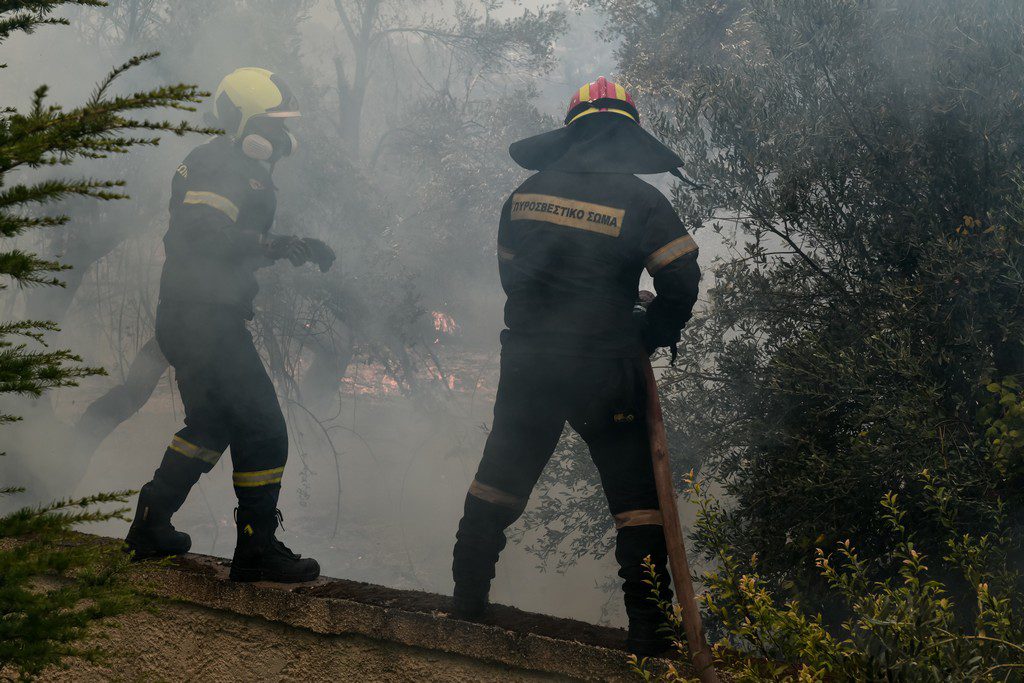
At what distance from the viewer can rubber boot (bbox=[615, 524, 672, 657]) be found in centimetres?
269

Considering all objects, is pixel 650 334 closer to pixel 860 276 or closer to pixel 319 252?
pixel 319 252

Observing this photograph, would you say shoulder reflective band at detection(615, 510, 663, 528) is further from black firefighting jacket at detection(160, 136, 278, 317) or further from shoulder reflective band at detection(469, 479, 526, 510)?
black firefighting jacket at detection(160, 136, 278, 317)

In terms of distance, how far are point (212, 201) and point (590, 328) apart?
1792 millimetres

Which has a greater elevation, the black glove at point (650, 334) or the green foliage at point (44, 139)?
the black glove at point (650, 334)

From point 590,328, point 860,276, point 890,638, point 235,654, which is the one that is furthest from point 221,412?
point 860,276

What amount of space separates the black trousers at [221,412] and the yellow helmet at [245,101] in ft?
3.07

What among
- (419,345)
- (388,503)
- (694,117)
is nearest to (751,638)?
(694,117)

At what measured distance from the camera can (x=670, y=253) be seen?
2.98 meters

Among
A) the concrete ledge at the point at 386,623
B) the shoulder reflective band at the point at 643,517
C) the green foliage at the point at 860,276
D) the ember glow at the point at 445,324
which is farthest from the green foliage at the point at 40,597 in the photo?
the ember glow at the point at 445,324

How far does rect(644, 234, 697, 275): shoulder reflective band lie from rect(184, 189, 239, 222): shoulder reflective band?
189cm

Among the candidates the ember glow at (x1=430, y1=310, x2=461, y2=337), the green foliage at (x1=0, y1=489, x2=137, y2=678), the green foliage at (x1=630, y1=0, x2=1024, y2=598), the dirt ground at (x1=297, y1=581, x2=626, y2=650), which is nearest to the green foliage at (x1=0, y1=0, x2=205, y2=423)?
the green foliage at (x1=0, y1=489, x2=137, y2=678)

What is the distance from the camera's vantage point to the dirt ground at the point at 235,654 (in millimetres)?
2926

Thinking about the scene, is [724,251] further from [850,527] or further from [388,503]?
[850,527]

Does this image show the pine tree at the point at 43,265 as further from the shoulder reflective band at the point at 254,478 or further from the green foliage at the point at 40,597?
the shoulder reflective band at the point at 254,478
